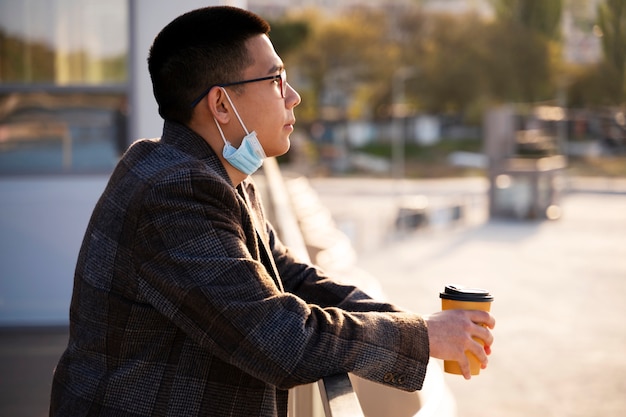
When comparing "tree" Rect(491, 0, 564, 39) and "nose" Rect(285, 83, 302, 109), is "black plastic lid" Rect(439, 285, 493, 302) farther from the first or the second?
"tree" Rect(491, 0, 564, 39)

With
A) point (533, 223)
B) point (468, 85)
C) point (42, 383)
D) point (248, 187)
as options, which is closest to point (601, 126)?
point (533, 223)

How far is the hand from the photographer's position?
6.10ft

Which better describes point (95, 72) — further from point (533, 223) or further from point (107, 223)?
point (533, 223)

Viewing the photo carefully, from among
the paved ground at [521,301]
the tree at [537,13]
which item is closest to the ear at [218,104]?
the paved ground at [521,301]

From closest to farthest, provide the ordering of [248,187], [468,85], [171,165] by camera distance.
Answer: [171,165]
[248,187]
[468,85]

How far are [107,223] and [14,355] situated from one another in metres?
3.44

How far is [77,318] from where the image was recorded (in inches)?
71.2

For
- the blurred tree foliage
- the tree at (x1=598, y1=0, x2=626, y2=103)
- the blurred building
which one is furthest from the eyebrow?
the blurred tree foliage

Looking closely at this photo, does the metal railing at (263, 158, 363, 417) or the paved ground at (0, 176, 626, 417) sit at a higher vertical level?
the metal railing at (263, 158, 363, 417)

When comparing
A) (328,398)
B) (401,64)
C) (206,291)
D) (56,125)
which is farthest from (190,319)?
(401,64)

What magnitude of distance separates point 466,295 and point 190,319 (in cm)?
63

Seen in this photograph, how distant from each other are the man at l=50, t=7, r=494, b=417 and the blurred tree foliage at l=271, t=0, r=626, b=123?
27.8m

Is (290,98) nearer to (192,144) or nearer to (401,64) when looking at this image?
(192,144)

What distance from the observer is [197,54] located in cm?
182
